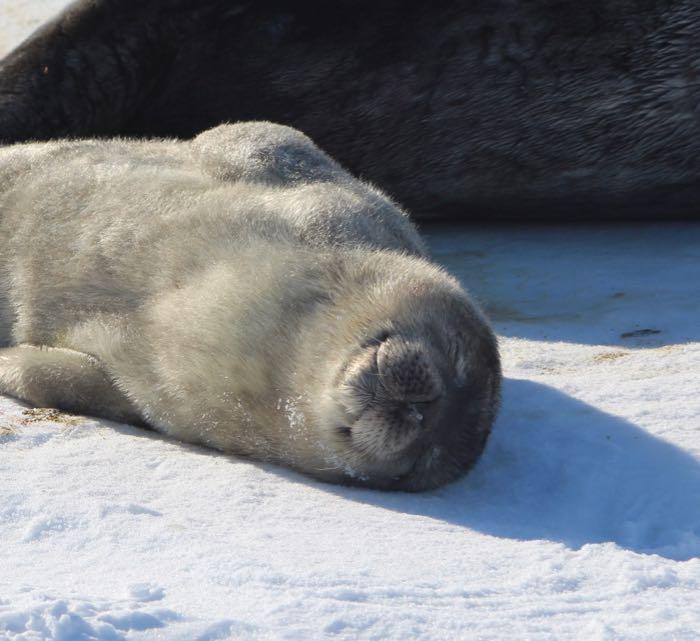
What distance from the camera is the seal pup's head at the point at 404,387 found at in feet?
10.9

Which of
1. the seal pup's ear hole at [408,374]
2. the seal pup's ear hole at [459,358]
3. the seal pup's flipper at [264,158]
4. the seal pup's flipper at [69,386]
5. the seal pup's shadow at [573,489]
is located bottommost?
the seal pup's shadow at [573,489]

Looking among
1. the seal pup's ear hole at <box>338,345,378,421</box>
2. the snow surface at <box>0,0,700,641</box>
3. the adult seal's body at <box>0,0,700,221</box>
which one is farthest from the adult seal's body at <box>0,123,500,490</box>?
the adult seal's body at <box>0,0,700,221</box>

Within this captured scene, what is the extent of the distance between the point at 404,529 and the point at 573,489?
0.56 metres

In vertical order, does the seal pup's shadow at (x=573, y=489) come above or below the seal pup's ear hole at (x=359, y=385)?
below

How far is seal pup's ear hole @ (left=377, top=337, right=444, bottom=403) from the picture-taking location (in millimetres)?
3283

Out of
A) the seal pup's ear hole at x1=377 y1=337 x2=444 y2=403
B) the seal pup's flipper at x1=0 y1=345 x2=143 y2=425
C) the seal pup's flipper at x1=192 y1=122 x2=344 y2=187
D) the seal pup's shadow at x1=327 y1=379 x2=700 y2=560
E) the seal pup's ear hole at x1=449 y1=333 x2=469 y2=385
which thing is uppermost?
the seal pup's flipper at x1=192 y1=122 x2=344 y2=187

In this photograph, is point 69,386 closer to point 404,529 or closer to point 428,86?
point 404,529

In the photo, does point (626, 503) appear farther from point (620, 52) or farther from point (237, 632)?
point (620, 52)

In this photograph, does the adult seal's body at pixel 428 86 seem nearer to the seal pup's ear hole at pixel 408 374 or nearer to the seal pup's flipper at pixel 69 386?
the seal pup's flipper at pixel 69 386

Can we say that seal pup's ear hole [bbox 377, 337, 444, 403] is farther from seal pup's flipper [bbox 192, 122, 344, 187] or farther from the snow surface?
seal pup's flipper [bbox 192, 122, 344, 187]

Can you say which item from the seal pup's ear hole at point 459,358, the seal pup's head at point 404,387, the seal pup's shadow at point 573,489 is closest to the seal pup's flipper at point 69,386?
the seal pup's head at point 404,387

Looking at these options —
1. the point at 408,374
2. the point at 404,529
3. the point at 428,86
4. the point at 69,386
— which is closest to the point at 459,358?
the point at 408,374

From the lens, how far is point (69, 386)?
3932mm

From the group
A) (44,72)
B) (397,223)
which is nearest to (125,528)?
(397,223)
